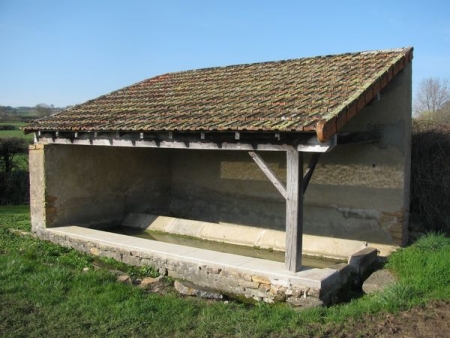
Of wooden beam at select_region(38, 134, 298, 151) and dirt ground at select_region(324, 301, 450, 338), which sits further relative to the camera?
wooden beam at select_region(38, 134, 298, 151)

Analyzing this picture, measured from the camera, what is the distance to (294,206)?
5.76 m

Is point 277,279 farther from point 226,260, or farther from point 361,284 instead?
point 361,284

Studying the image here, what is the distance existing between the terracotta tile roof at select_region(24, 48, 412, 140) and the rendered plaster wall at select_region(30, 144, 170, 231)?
2.80 ft

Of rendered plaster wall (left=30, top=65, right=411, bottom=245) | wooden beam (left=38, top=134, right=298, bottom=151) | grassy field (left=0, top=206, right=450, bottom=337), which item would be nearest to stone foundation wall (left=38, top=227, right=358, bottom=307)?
grassy field (left=0, top=206, right=450, bottom=337)

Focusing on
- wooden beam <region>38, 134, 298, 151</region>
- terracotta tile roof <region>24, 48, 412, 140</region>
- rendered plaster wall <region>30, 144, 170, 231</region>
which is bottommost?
rendered plaster wall <region>30, 144, 170, 231</region>

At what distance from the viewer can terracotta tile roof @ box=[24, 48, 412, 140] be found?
5.78 m

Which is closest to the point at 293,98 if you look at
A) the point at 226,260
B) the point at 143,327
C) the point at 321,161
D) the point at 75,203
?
the point at 321,161

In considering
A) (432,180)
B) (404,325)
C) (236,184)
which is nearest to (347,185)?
(432,180)

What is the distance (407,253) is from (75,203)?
6829 millimetres

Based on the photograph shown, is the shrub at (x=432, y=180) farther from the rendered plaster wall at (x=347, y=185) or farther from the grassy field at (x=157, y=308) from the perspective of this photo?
the grassy field at (x=157, y=308)

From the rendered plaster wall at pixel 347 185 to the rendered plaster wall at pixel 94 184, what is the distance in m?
1.53

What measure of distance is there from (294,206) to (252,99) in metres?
2.30

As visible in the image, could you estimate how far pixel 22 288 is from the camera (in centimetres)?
568

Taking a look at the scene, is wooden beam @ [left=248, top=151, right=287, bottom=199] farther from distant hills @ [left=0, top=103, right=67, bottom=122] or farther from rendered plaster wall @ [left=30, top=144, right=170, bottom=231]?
distant hills @ [left=0, top=103, right=67, bottom=122]
